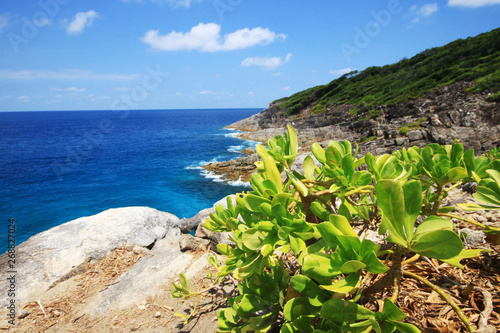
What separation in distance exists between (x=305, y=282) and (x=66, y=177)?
28.5m

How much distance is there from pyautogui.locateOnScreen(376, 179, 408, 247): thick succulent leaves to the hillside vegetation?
21.4 meters

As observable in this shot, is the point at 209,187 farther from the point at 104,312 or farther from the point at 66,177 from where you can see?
the point at 104,312

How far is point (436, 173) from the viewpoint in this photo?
4.20 ft

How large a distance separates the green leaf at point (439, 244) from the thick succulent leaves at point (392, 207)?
0.13 feet

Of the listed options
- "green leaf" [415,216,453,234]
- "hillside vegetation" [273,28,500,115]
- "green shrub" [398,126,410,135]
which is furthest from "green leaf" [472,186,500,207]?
"hillside vegetation" [273,28,500,115]

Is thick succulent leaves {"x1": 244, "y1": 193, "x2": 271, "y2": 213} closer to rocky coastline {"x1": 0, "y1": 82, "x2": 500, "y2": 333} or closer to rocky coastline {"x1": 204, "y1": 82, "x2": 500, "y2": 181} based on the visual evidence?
rocky coastline {"x1": 0, "y1": 82, "x2": 500, "y2": 333}

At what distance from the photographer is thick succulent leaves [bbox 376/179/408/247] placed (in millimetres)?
731

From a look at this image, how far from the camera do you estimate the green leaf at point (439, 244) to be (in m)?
0.66

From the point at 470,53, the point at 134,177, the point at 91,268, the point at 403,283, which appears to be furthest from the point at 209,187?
the point at 470,53

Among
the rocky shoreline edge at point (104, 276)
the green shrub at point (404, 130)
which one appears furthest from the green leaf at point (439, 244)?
the green shrub at point (404, 130)

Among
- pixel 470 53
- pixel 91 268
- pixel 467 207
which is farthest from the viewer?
pixel 470 53

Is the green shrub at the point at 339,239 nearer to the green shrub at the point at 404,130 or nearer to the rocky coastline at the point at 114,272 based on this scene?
the rocky coastline at the point at 114,272

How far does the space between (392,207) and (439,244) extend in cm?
15

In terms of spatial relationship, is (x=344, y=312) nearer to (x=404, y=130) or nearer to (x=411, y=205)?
(x=411, y=205)
